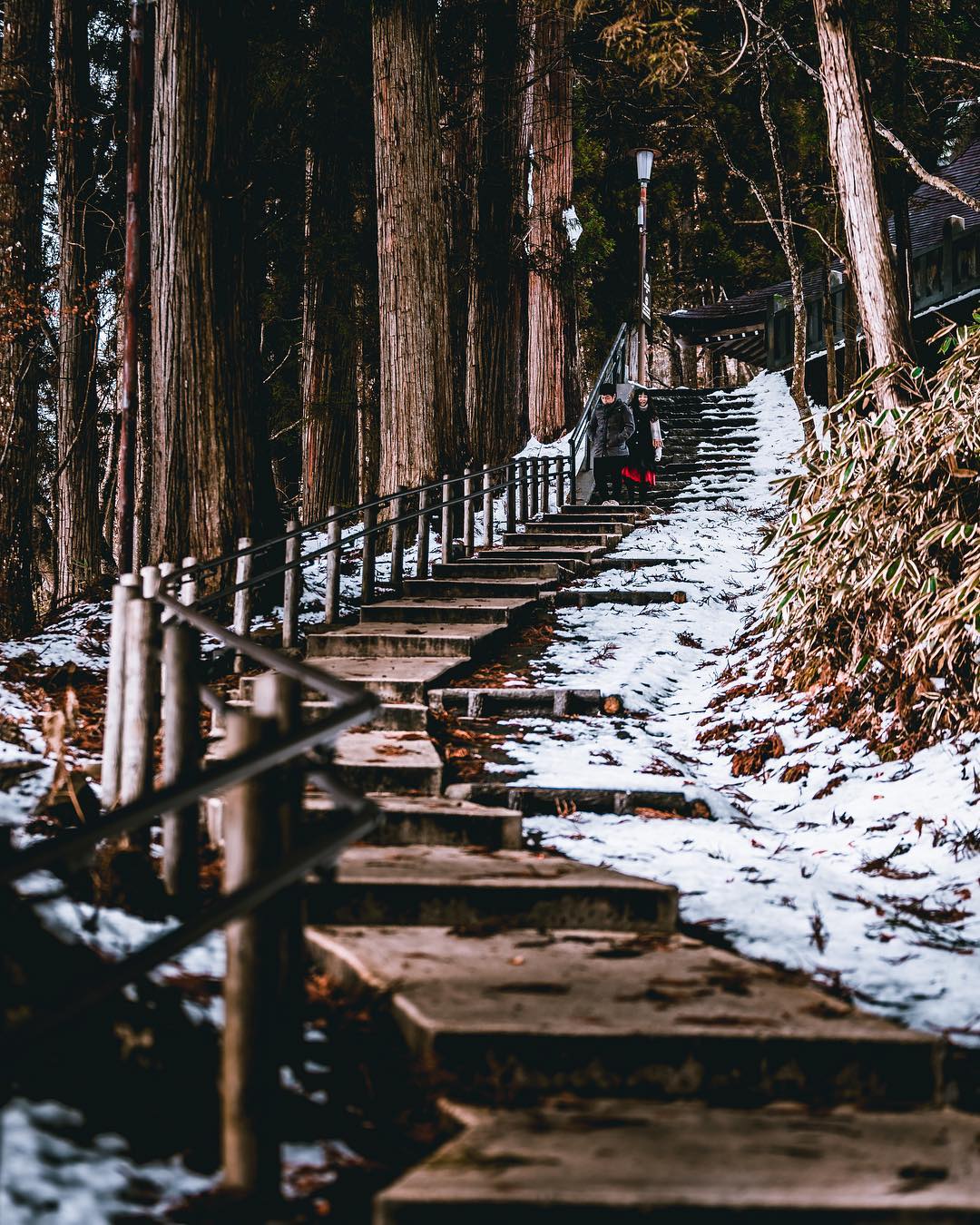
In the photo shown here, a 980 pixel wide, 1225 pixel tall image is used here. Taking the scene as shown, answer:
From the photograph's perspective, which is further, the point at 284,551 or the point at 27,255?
the point at 27,255

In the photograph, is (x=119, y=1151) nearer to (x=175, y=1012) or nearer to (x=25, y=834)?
(x=175, y=1012)

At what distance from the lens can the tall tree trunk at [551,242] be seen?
61.3ft

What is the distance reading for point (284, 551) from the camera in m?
9.82

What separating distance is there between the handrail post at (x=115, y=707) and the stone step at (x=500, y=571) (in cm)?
601

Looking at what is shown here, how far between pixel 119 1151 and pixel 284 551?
7537 mm

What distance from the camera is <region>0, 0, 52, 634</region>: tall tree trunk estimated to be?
45.8 ft

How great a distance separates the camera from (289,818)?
114 inches

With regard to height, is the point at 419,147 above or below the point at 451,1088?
above

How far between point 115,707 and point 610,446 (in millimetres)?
11438

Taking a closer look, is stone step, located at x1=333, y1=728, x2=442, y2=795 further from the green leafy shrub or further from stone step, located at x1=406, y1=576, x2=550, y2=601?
stone step, located at x1=406, y1=576, x2=550, y2=601

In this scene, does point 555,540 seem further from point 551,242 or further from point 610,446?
point 551,242

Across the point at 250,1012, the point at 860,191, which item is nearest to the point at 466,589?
the point at 860,191

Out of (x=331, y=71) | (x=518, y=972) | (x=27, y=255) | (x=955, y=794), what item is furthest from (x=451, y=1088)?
(x=331, y=71)

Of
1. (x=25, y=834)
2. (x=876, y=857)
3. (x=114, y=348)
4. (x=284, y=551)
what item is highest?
(x=114, y=348)
